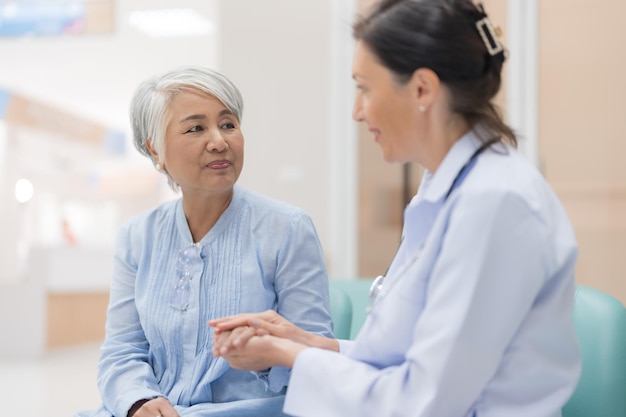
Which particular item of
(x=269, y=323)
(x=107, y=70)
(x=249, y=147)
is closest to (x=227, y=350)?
(x=269, y=323)

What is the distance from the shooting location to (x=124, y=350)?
196 cm

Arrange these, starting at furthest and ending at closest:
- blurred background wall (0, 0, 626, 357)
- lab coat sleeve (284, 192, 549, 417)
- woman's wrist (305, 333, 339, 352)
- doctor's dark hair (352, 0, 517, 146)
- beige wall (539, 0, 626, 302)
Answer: blurred background wall (0, 0, 626, 357)
beige wall (539, 0, 626, 302)
woman's wrist (305, 333, 339, 352)
doctor's dark hair (352, 0, 517, 146)
lab coat sleeve (284, 192, 549, 417)

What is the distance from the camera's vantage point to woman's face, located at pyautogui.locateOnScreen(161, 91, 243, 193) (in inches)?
75.8

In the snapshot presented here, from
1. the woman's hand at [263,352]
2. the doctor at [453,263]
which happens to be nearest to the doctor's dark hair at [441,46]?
the doctor at [453,263]

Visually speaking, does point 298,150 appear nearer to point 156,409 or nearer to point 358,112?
point 156,409

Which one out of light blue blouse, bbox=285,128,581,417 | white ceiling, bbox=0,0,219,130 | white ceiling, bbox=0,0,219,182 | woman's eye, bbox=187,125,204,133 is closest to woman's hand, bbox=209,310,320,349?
light blue blouse, bbox=285,128,581,417

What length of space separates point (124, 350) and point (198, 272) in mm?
261

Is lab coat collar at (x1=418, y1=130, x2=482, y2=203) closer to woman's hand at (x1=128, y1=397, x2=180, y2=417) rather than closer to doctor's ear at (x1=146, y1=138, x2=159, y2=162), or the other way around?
woman's hand at (x1=128, y1=397, x2=180, y2=417)

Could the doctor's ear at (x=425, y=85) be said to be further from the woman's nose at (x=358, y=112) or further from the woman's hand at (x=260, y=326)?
the woman's hand at (x=260, y=326)

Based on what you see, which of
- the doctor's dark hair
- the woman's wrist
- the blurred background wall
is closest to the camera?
the doctor's dark hair

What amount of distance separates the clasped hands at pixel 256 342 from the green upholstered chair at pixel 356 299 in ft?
2.03

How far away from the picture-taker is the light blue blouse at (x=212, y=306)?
72.9 inches

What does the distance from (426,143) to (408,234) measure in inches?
6.4

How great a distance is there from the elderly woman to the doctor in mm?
435
